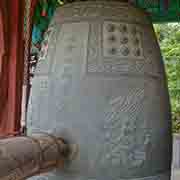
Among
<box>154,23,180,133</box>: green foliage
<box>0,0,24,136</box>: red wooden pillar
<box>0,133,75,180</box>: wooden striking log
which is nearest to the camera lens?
<box>0,133,75,180</box>: wooden striking log

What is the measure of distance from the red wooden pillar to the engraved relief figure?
1629 millimetres

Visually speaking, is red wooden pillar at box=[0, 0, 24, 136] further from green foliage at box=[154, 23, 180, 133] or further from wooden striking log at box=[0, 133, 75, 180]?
green foliage at box=[154, 23, 180, 133]

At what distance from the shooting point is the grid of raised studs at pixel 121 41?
106 cm

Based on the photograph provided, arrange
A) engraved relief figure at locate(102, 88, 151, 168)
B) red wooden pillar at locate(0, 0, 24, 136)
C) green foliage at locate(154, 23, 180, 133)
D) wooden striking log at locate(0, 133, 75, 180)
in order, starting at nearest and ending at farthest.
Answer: wooden striking log at locate(0, 133, 75, 180), engraved relief figure at locate(102, 88, 151, 168), red wooden pillar at locate(0, 0, 24, 136), green foliage at locate(154, 23, 180, 133)

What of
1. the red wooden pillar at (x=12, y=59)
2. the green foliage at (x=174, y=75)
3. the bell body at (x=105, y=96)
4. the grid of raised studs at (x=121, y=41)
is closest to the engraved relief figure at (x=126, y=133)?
the bell body at (x=105, y=96)

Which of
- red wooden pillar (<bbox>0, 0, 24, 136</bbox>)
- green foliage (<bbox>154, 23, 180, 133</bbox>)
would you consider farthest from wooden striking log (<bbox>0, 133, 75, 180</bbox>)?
green foliage (<bbox>154, 23, 180, 133</bbox>)

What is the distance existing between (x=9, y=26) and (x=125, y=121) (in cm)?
187

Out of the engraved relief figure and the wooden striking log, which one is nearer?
the wooden striking log

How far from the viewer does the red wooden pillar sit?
8.52 ft

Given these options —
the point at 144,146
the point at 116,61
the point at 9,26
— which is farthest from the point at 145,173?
the point at 9,26

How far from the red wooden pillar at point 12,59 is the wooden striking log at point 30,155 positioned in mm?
1600

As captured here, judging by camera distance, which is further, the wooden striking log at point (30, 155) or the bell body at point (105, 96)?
the bell body at point (105, 96)

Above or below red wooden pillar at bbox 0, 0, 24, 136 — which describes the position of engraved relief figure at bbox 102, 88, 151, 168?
below

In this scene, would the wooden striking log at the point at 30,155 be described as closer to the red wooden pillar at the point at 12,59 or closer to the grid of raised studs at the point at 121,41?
the grid of raised studs at the point at 121,41
